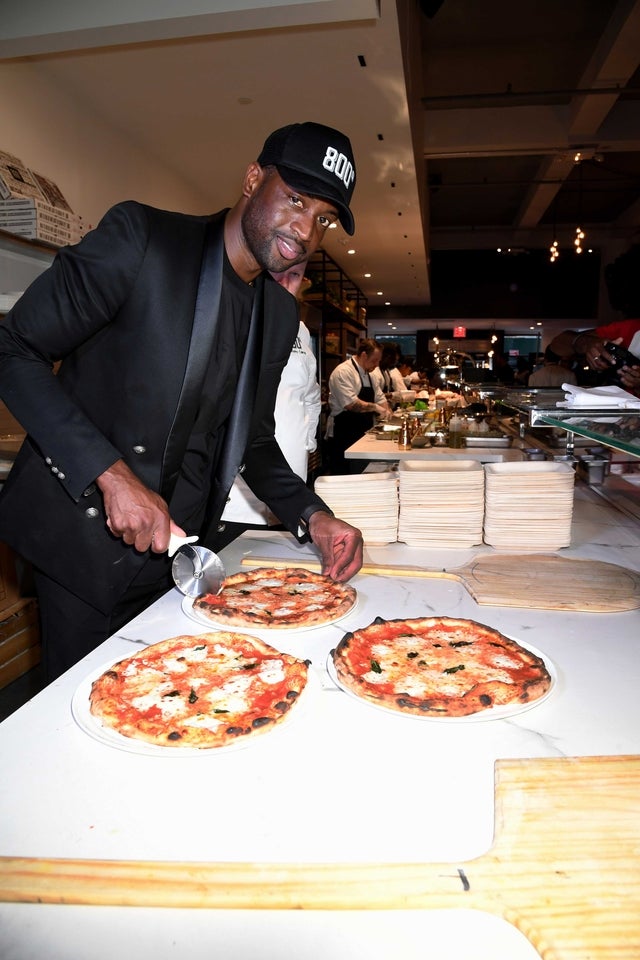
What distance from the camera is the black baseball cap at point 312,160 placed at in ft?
4.96

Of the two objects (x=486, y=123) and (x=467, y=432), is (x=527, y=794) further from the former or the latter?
(x=486, y=123)

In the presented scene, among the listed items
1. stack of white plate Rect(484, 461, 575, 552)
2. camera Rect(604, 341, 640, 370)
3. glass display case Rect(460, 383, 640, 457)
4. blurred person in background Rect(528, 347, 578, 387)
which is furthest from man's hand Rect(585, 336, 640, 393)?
blurred person in background Rect(528, 347, 578, 387)

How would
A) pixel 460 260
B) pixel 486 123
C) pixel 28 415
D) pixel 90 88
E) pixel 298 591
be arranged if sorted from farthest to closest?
1. pixel 460 260
2. pixel 486 123
3. pixel 90 88
4. pixel 298 591
5. pixel 28 415

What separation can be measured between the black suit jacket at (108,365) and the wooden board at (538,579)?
52cm

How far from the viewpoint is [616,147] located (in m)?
8.59

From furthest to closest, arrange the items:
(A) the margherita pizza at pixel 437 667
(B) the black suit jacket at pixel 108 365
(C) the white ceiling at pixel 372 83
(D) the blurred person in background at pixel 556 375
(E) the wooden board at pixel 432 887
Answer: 1. (D) the blurred person in background at pixel 556 375
2. (C) the white ceiling at pixel 372 83
3. (B) the black suit jacket at pixel 108 365
4. (A) the margherita pizza at pixel 437 667
5. (E) the wooden board at pixel 432 887

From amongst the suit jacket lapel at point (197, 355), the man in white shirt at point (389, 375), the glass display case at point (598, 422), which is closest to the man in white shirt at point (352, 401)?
the man in white shirt at point (389, 375)

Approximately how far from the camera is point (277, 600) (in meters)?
1.53

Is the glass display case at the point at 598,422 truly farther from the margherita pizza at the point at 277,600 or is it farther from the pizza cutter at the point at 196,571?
the pizza cutter at the point at 196,571

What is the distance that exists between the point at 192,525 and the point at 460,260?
17.3 metres

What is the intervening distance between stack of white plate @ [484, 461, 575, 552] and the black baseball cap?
988 mm

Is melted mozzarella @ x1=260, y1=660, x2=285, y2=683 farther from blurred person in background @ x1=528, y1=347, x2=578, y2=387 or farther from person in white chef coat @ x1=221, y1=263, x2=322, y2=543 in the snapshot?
blurred person in background @ x1=528, y1=347, x2=578, y2=387

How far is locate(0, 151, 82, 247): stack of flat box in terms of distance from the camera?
11.4 feet

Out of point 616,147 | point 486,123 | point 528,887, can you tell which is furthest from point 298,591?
point 616,147
